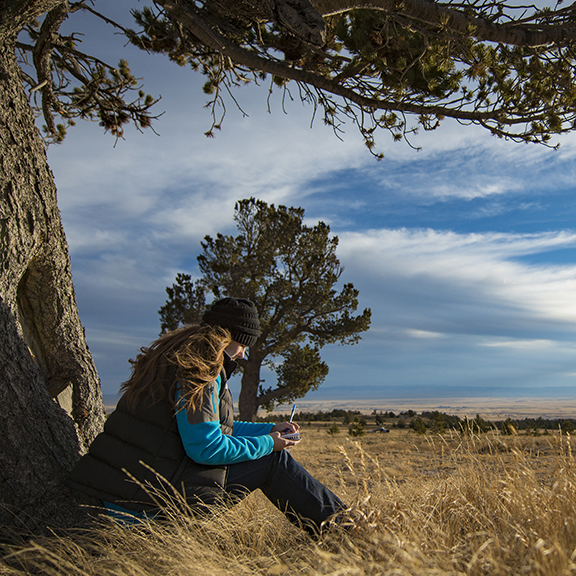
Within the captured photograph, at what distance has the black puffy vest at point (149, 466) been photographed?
227cm


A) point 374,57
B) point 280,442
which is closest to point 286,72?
point 374,57

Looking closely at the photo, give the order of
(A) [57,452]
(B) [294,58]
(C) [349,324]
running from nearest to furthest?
(A) [57,452] → (B) [294,58] → (C) [349,324]

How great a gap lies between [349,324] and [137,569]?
1378 centimetres

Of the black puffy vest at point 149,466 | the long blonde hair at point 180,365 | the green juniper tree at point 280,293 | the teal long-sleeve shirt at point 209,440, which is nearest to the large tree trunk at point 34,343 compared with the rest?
the black puffy vest at point 149,466

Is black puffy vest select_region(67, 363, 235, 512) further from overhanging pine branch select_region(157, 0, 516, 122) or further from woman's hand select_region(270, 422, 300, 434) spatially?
overhanging pine branch select_region(157, 0, 516, 122)

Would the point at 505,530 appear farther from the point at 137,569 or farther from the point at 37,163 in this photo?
the point at 37,163

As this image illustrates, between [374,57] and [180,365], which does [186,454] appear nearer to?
[180,365]

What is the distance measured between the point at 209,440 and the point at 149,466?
35 cm

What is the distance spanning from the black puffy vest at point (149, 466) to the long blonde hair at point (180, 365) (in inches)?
3.3

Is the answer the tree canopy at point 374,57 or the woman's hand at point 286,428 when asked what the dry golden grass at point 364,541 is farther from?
the tree canopy at point 374,57

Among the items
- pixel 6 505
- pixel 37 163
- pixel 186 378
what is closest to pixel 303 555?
pixel 186 378

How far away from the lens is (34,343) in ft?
10.9

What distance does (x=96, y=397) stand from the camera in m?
3.66

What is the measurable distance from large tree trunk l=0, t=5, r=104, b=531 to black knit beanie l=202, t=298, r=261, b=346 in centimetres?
129
